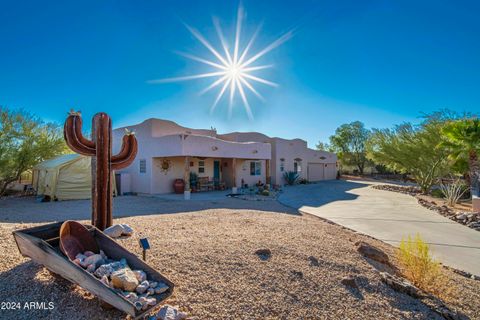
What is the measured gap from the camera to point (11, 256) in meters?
3.68

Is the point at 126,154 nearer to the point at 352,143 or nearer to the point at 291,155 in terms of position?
the point at 291,155

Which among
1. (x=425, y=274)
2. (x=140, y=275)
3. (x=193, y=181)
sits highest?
(x=193, y=181)

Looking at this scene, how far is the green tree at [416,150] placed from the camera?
17.2 m

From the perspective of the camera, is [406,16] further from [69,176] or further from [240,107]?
[69,176]

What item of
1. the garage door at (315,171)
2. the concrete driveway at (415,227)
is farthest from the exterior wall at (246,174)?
the garage door at (315,171)

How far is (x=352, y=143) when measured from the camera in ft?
136

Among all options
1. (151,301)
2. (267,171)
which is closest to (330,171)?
(267,171)

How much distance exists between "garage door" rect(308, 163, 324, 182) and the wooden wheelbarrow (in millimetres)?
25608

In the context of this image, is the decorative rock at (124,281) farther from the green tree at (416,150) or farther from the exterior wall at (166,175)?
the green tree at (416,150)

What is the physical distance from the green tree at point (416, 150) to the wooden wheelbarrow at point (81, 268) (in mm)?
18056

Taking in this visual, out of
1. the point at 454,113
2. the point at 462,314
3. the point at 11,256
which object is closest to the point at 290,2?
the point at 462,314

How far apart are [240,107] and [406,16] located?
362 inches

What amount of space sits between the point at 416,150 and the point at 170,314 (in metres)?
20.8

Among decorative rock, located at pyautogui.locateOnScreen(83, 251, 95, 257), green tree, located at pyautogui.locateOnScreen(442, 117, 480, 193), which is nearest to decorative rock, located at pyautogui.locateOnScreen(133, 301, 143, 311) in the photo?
decorative rock, located at pyautogui.locateOnScreen(83, 251, 95, 257)
